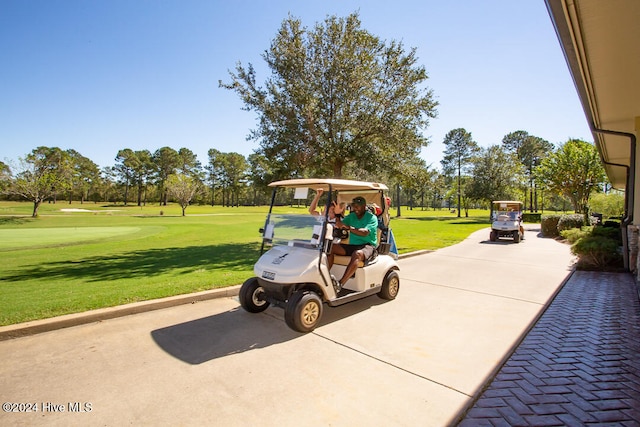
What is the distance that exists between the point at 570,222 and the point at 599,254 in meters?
9.92

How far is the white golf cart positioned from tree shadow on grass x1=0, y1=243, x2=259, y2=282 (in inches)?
133

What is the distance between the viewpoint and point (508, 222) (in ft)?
49.4

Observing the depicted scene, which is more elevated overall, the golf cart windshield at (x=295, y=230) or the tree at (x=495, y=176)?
the tree at (x=495, y=176)

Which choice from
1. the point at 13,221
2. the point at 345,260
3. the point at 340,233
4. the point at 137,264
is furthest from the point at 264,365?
the point at 13,221

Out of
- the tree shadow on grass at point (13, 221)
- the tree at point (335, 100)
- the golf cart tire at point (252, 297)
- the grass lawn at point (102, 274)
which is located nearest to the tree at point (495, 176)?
the tree at point (335, 100)

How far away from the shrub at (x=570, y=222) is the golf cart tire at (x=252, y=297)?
17.9 m

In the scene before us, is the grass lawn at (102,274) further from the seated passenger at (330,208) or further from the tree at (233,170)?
the tree at (233,170)

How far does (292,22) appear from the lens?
12.2m

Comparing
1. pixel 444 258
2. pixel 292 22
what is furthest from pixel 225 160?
pixel 444 258

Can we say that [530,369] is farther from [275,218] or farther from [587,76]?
[587,76]

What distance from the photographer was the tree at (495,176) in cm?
3694

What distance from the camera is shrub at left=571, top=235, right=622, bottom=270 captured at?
832cm

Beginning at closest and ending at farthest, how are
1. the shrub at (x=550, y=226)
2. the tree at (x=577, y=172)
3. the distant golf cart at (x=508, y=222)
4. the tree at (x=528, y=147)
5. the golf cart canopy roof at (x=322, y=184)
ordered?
the golf cart canopy roof at (x=322, y=184)
the distant golf cart at (x=508, y=222)
the shrub at (x=550, y=226)
the tree at (x=577, y=172)
the tree at (x=528, y=147)

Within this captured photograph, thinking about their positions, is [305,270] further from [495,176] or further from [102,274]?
[495,176]
